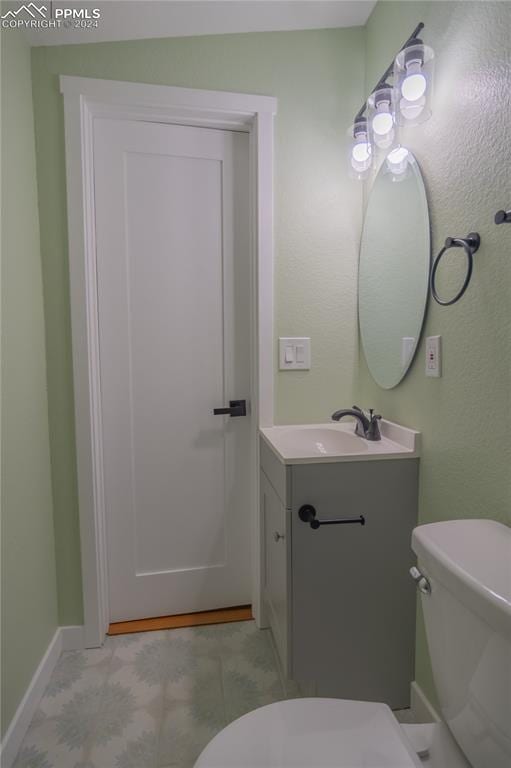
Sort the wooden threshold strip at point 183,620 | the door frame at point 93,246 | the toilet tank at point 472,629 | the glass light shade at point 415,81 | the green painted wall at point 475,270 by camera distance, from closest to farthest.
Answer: the toilet tank at point 472,629 → the green painted wall at point 475,270 → the glass light shade at point 415,81 → the door frame at point 93,246 → the wooden threshold strip at point 183,620

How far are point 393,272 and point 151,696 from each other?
1.70m

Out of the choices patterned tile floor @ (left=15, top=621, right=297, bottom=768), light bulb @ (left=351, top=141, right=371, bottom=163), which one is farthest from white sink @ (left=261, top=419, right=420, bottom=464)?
light bulb @ (left=351, top=141, right=371, bottom=163)

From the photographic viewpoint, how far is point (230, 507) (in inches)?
71.3

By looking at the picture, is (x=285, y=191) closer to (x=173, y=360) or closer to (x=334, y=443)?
(x=173, y=360)

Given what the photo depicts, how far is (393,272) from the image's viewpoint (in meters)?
1.40

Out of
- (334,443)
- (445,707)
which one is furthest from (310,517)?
(445,707)

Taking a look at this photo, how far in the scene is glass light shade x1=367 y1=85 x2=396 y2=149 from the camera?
1261mm

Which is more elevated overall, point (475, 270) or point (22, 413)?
point (475, 270)

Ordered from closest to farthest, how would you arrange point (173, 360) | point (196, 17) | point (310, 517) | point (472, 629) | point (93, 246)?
point (472, 629) < point (310, 517) < point (196, 17) < point (93, 246) < point (173, 360)

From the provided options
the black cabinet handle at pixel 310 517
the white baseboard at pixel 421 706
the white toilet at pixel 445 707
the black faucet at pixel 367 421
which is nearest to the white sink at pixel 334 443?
the black faucet at pixel 367 421

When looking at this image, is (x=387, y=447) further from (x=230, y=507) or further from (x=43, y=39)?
(x=43, y=39)

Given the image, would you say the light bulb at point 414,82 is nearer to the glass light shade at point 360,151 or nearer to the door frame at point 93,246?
the glass light shade at point 360,151

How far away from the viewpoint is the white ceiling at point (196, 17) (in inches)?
54.7

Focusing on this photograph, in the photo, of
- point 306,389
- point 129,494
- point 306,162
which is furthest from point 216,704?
point 306,162
